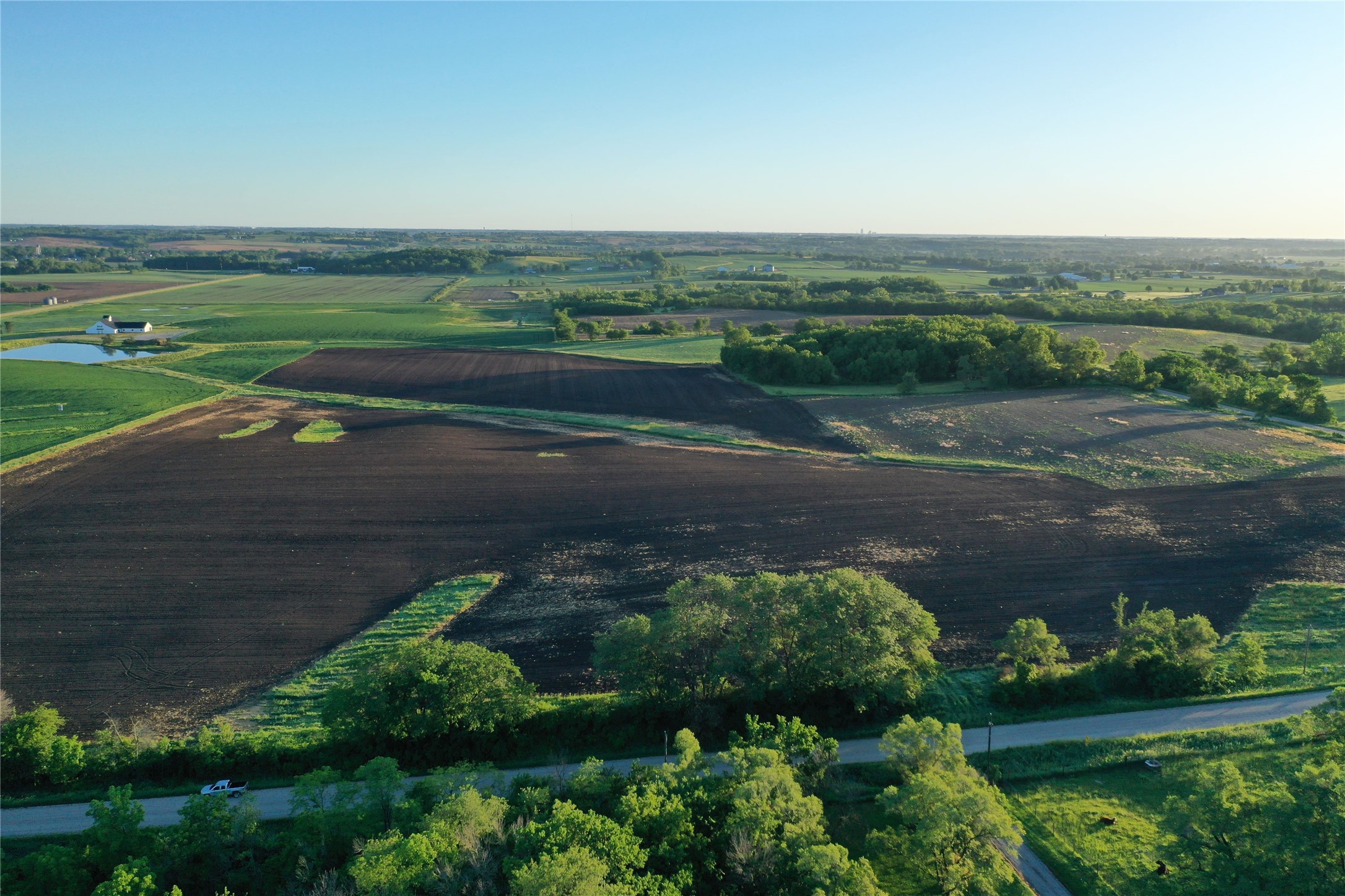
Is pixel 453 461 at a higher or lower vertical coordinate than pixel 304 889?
higher

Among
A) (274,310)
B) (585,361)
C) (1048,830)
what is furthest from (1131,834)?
(274,310)

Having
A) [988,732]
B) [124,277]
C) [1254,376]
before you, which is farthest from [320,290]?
[988,732]

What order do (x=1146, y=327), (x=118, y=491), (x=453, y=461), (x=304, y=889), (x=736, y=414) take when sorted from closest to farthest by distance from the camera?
(x=304, y=889) < (x=118, y=491) < (x=453, y=461) < (x=736, y=414) < (x=1146, y=327)

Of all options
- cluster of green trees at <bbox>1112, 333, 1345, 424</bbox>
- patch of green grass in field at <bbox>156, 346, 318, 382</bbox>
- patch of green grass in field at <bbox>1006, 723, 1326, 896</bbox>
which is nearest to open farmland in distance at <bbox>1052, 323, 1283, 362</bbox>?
cluster of green trees at <bbox>1112, 333, 1345, 424</bbox>

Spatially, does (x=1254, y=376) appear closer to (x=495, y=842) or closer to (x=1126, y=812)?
(x=1126, y=812)

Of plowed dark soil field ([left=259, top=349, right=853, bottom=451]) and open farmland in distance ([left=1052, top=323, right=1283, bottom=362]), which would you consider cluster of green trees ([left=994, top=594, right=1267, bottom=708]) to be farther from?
open farmland in distance ([left=1052, top=323, right=1283, bottom=362])

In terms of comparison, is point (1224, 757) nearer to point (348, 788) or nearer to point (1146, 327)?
point (348, 788)
